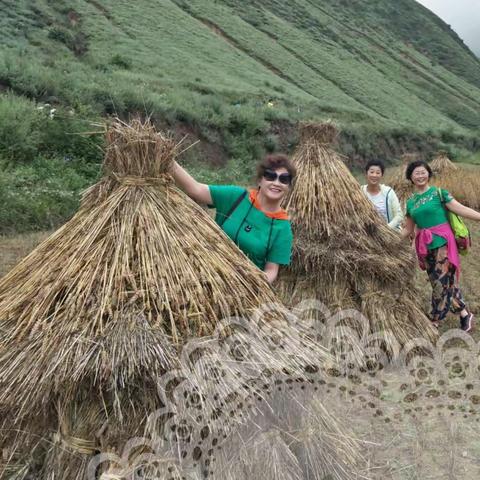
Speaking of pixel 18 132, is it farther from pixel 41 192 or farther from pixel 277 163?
pixel 277 163

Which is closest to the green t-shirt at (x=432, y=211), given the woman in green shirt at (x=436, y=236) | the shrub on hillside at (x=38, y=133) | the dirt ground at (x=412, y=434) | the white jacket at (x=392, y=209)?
the woman in green shirt at (x=436, y=236)

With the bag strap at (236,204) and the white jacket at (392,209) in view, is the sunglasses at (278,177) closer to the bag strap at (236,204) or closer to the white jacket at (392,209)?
the bag strap at (236,204)

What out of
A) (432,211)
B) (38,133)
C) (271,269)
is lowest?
(38,133)

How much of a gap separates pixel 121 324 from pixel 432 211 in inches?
139

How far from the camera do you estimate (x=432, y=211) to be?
471 cm

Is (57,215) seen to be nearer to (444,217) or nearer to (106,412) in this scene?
(444,217)

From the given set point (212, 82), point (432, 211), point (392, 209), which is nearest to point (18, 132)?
point (392, 209)

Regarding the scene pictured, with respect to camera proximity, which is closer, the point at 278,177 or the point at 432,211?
the point at 278,177

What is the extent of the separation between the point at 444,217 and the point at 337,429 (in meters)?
2.82

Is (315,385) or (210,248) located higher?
(210,248)

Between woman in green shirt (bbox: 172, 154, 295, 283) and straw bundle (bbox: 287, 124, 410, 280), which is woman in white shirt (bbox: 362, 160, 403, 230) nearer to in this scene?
straw bundle (bbox: 287, 124, 410, 280)

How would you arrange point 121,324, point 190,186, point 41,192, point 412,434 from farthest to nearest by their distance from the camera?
point 41,192, point 412,434, point 190,186, point 121,324

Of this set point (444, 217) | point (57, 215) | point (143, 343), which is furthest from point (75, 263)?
point (57, 215)

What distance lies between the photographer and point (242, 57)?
32281 mm
